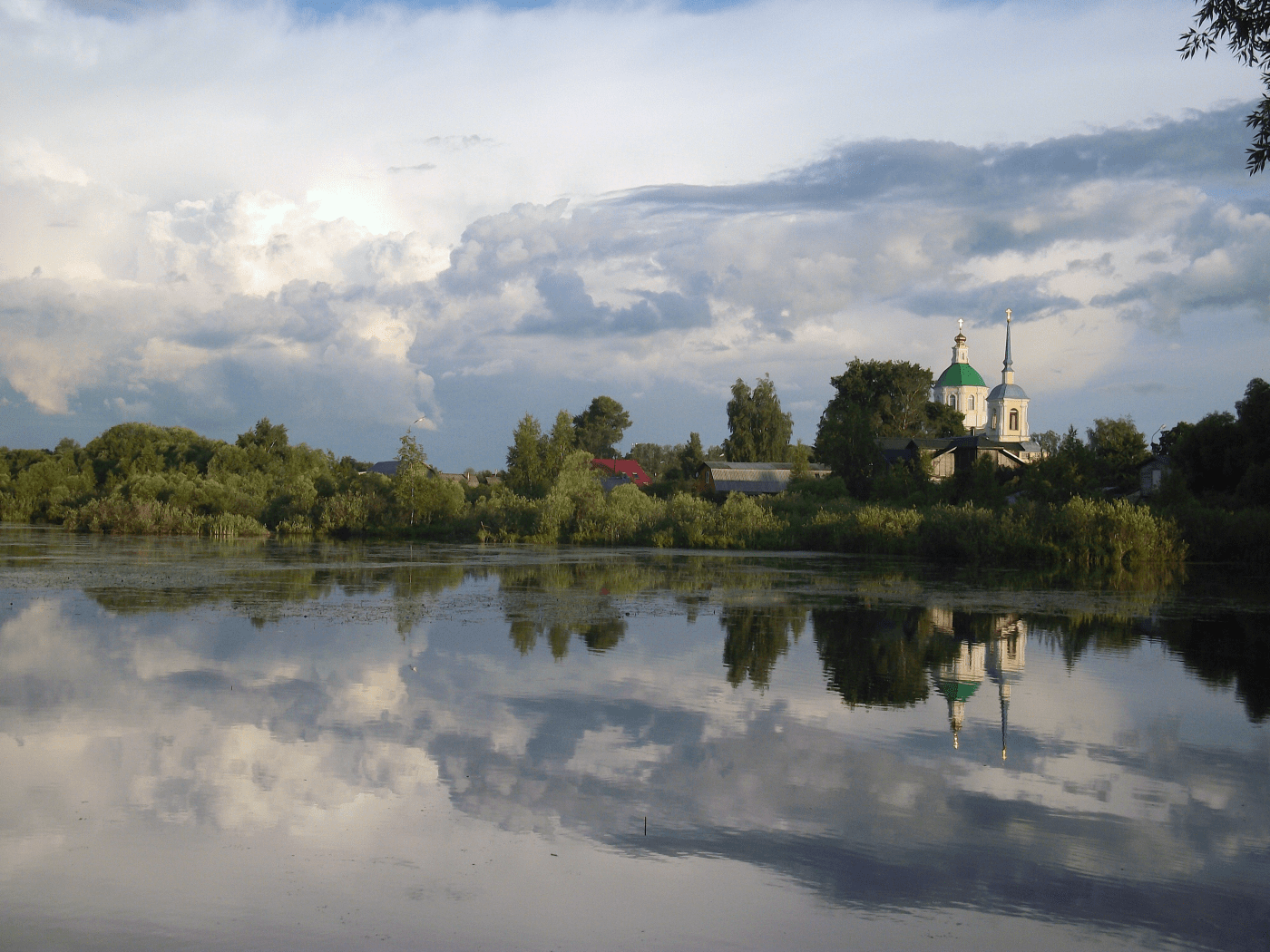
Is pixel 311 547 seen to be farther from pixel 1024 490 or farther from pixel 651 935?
pixel 651 935

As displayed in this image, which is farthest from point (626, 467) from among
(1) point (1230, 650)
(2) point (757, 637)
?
(1) point (1230, 650)

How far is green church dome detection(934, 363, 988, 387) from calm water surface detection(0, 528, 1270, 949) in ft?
272

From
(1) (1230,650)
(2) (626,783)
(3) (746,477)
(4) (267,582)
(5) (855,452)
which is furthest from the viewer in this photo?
(3) (746,477)

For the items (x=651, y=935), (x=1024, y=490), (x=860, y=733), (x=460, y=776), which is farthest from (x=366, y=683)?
(x=1024, y=490)

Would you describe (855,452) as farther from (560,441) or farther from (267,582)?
(267,582)

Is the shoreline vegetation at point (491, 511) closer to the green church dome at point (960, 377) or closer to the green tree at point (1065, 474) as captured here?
the green tree at point (1065, 474)

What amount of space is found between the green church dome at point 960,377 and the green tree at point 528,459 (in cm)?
5035

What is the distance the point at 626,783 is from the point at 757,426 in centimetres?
7319

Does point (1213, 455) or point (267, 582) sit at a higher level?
point (1213, 455)

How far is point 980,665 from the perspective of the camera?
42.6 ft

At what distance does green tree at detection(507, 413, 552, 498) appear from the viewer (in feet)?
189

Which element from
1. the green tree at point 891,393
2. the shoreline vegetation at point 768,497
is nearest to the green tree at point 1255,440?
the shoreline vegetation at point 768,497

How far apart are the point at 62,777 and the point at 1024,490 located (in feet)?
116

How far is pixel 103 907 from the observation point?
539cm
